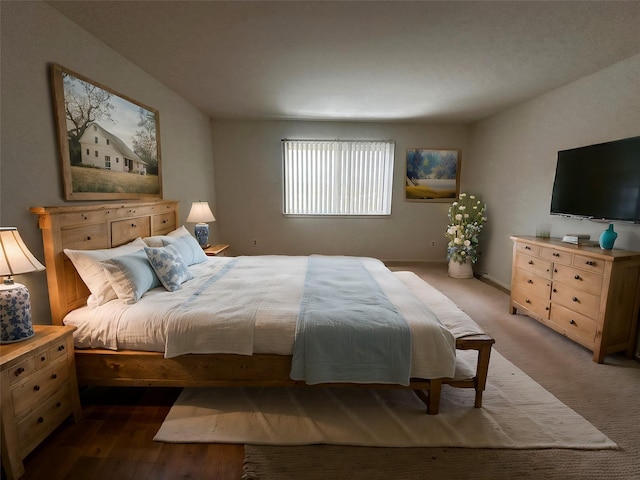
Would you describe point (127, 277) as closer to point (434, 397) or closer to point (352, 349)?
point (352, 349)

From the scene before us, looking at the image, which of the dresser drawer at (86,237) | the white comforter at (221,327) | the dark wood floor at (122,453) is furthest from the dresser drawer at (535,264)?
the dresser drawer at (86,237)

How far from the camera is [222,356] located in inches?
72.4

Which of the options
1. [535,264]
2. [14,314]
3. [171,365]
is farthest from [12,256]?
[535,264]

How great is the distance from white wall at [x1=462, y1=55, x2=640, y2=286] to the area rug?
6.24 feet

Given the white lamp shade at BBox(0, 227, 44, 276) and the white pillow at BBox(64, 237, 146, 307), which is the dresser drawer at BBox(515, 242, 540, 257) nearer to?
the white pillow at BBox(64, 237, 146, 307)

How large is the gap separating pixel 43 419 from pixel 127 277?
2.78 feet

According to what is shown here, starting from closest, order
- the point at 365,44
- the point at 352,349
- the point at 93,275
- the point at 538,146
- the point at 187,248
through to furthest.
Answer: the point at 352,349 → the point at 93,275 → the point at 365,44 → the point at 187,248 → the point at 538,146

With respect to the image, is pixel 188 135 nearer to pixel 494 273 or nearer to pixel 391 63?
pixel 391 63

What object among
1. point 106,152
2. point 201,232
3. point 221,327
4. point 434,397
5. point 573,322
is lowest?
point 434,397

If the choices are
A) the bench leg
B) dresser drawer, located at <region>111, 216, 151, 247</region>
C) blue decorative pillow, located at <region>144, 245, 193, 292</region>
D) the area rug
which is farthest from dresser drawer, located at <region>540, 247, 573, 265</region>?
dresser drawer, located at <region>111, 216, 151, 247</region>

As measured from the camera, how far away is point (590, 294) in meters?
2.52

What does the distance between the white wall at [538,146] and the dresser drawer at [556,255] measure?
515 millimetres

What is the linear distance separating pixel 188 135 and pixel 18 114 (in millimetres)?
2492

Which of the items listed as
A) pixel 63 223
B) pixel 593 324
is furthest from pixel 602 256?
pixel 63 223
